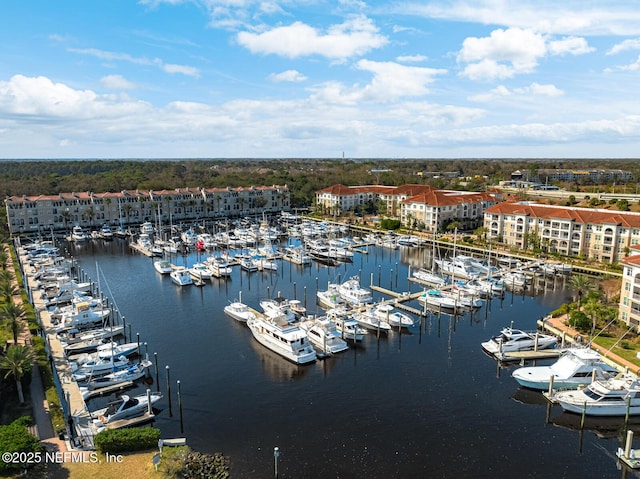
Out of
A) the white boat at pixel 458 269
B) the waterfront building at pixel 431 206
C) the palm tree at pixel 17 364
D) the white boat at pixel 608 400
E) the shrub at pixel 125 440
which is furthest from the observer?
the waterfront building at pixel 431 206

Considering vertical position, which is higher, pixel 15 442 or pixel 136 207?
pixel 136 207

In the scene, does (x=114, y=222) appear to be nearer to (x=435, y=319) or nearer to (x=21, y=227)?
(x=21, y=227)

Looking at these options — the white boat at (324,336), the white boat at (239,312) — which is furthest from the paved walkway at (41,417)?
the white boat at (324,336)

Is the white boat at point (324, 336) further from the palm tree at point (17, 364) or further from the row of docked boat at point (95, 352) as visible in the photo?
the palm tree at point (17, 364)

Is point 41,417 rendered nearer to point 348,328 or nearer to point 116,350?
point 116,350

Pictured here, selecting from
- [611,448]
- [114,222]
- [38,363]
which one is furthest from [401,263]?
[114,222]

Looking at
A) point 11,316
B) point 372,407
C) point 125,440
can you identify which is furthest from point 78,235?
point 372,407

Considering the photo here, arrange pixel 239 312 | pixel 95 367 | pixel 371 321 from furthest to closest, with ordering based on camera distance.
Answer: pixel 239 312 < pixel 371 321 < pixel 95 367
